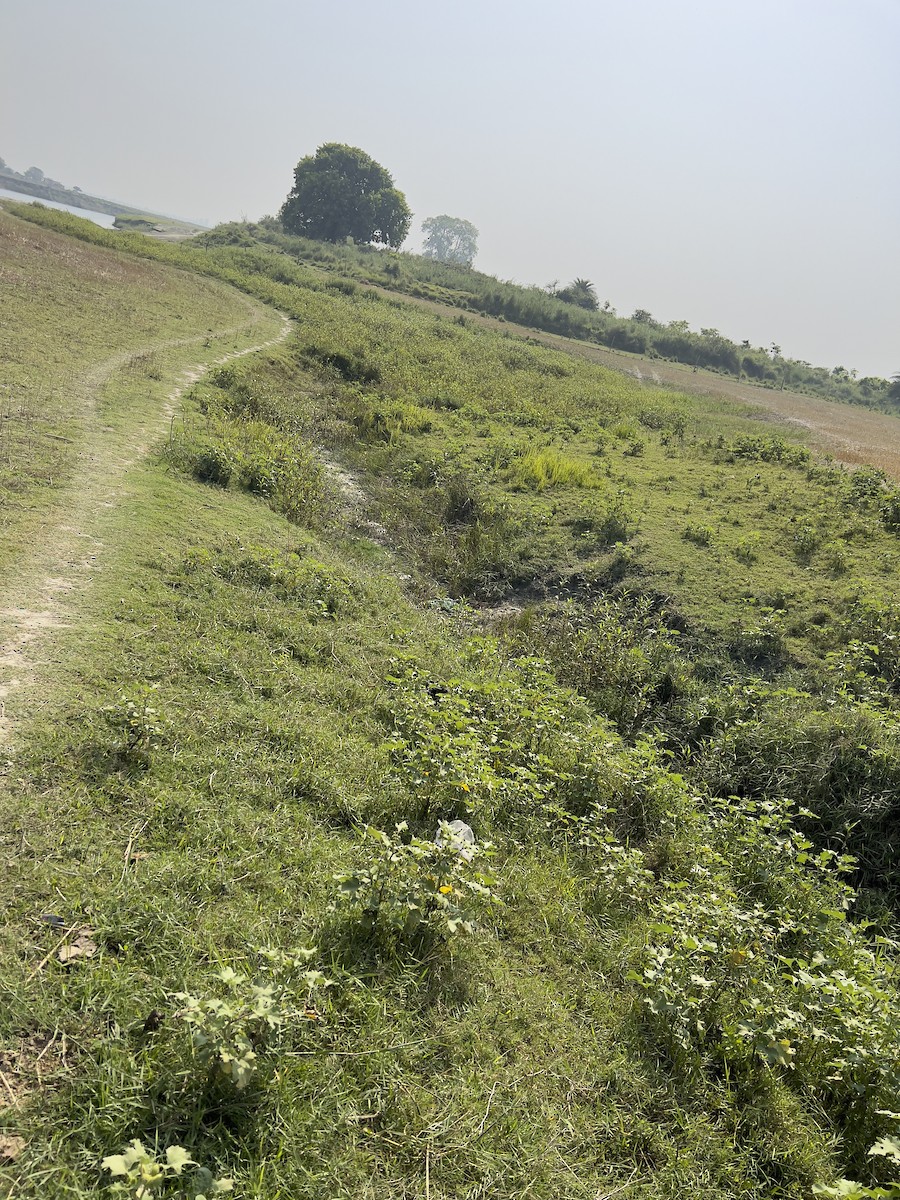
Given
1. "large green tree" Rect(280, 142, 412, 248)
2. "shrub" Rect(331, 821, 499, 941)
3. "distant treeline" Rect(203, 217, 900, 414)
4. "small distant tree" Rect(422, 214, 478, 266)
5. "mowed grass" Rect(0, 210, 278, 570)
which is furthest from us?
"small distant tree" Rect(422, 214, 478, 266)

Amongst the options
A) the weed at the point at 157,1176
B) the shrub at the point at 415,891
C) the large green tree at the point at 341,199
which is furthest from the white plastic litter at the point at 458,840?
the large green tree at the point at 341,199

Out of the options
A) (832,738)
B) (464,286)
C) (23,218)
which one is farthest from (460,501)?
(464,286)

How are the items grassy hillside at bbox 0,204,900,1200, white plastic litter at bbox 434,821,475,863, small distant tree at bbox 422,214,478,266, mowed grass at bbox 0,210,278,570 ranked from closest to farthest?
grassy hillside at bbox 0,204,900,1200 → white plastic litter at bbox 434,821,475,863 → mowed grass at bbox 0,210,278,570 → small distant tree at bbox 422,214,478,266

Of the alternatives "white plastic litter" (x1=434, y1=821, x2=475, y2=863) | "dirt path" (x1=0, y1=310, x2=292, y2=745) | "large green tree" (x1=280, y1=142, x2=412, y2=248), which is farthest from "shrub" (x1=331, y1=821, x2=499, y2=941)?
"large green tree" (x1=280, y1=142, x2=412, y2=248)

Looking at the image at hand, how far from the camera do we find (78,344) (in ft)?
50.5

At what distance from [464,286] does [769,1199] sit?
2732 inches

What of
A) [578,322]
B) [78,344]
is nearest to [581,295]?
[578,322]

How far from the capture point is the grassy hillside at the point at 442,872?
2887mm

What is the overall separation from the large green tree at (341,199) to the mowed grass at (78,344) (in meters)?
51.4

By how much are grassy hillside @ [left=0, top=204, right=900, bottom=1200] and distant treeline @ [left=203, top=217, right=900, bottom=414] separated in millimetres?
51462

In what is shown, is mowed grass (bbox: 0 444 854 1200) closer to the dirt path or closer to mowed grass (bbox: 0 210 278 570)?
the dirt path

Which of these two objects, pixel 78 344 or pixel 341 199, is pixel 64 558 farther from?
pixel 341 199

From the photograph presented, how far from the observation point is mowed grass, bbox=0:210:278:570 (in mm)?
8758

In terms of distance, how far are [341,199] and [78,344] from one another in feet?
236
